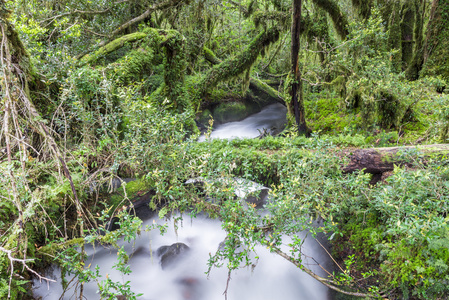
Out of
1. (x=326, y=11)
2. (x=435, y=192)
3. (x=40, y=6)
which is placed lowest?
(x=435, y=192)

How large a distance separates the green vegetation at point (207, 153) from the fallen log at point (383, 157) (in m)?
0.10

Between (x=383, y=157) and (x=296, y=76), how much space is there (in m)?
3.64

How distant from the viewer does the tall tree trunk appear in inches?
244

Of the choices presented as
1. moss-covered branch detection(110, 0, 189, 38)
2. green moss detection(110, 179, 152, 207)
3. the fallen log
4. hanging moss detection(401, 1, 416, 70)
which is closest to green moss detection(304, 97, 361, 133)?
the fallen log

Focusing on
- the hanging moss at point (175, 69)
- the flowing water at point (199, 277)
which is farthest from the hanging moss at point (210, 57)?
the flowing water at point (199, 277)

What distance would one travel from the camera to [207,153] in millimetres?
4305

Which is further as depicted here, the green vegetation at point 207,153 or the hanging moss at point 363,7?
the hanging moss at point 363,7

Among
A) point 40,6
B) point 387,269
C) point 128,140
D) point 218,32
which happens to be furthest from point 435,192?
point 218,32

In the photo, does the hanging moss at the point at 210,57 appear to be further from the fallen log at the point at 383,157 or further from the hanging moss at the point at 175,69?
the fallen log at the point at 383,157

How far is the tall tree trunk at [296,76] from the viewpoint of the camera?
244 inches

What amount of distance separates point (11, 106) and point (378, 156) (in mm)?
5232

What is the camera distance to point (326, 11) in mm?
7809

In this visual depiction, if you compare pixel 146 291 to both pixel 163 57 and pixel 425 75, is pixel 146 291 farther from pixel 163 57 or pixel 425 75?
pixel 425 75

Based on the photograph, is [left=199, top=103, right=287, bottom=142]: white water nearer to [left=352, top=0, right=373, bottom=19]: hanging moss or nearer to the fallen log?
[left=352, top=0, right=373, bottom=19]: hanging moss
